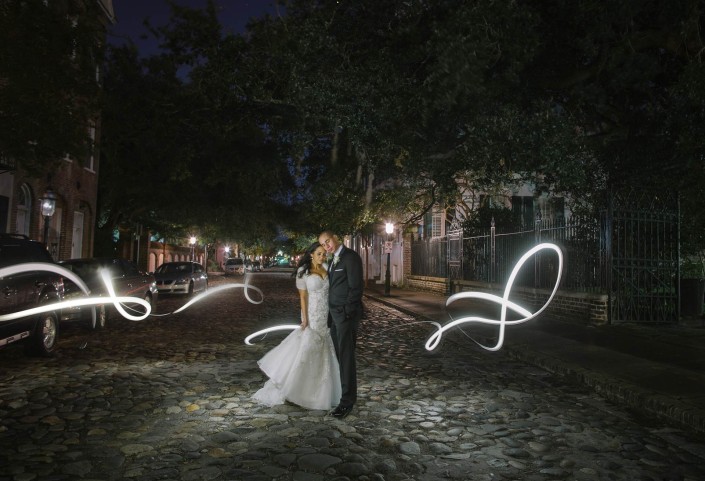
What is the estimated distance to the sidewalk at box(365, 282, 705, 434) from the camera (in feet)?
22.0

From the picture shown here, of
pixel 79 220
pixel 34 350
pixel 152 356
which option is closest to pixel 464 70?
pixel 152 356

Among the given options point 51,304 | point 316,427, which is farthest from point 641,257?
point 51,304

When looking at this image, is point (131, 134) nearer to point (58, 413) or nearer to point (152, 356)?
point (152, 356)

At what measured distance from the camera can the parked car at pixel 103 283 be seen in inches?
458

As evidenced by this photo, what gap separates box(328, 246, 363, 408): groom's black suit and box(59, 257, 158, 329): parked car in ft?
23.1

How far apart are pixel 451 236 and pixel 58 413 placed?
20500 millimetres

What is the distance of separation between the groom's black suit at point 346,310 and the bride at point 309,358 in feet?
0.69

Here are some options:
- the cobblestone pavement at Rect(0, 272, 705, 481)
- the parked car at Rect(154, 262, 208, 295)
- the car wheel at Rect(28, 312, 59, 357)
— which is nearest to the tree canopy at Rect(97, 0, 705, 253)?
the parked car at Rect(154, 262, 208, 295)

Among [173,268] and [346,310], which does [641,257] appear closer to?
[346,310]

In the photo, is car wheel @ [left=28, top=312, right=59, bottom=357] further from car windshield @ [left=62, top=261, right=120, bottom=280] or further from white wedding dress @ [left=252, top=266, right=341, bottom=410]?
white wedding dress @ [left=252, top=266, right=341, bottom=410]

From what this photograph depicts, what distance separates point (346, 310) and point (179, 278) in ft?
62.8

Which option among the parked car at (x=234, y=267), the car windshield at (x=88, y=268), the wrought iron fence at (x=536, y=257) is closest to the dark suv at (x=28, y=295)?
the car windshield at (x=88, y=268)

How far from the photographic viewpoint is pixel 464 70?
1192cm

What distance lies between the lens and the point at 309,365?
21.5 ft
